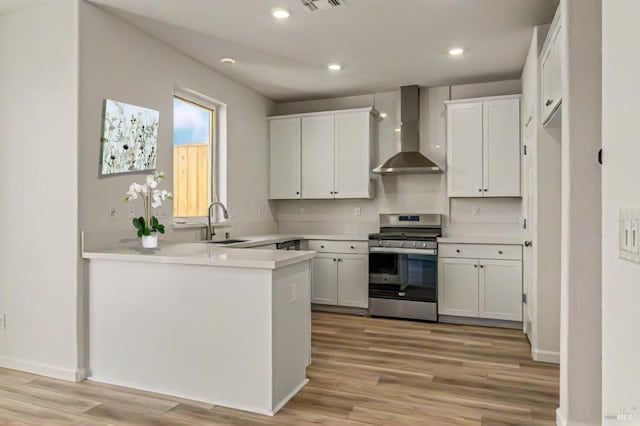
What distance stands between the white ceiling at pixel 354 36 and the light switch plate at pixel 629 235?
2.47 metres

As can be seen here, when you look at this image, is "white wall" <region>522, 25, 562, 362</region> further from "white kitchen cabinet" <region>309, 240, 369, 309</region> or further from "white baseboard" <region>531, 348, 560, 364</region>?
"white kitchen cabinet" <region>309, 240, 369, 309</region>

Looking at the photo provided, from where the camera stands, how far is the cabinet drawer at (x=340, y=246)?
4863 mm

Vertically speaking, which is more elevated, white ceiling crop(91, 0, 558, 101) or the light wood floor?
white ceiling crop(91, 0, 558, 101)

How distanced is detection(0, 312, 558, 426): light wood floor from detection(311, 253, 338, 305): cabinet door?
125cm

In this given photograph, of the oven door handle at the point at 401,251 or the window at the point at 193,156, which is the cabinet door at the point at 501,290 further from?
the window at the point at 193,156

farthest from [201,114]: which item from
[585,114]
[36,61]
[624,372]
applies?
[624,372]

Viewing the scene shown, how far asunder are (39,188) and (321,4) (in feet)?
7.89

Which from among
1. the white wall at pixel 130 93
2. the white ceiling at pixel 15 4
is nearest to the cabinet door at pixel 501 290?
the white wall at pixel 130 93

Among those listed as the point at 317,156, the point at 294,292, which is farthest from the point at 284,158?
the point at 294,292

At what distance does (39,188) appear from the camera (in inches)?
119

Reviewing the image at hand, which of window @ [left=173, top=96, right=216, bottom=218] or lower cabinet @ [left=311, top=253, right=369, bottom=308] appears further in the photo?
lower cabinet @ [left=311, top=253, right=369, bottom=308]

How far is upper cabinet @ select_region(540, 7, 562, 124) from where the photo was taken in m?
2.57

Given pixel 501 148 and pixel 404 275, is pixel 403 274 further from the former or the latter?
pixel 501 148

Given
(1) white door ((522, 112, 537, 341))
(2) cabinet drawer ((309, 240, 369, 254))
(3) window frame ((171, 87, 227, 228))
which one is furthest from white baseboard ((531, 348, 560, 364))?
(3) window frame ((171, 87, 227, 228))
